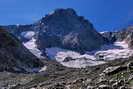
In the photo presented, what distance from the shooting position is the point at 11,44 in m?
186

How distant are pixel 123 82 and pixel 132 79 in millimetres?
636

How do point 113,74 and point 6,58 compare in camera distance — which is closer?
point 113,74

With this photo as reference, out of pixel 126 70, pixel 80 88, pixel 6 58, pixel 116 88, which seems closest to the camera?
pixel 116 88

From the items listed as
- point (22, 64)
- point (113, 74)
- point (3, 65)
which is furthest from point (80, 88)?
point (22, 64)

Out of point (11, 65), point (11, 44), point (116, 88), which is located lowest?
point (116, 88)

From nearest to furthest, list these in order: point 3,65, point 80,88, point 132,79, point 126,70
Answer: point 132,79
point 80,88
point 126,70
point 3,65

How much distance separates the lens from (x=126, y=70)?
74.4 ft

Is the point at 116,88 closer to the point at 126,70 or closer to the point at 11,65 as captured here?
the point at 126,70

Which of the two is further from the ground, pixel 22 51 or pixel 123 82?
pixel 22 51

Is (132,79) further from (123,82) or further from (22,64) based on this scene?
(22,64)

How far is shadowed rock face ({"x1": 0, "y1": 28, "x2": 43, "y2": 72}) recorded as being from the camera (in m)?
152

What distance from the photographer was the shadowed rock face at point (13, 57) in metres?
152

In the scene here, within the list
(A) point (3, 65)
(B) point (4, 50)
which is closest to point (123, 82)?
(A) point (3, 65)

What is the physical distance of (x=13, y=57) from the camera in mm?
168500
